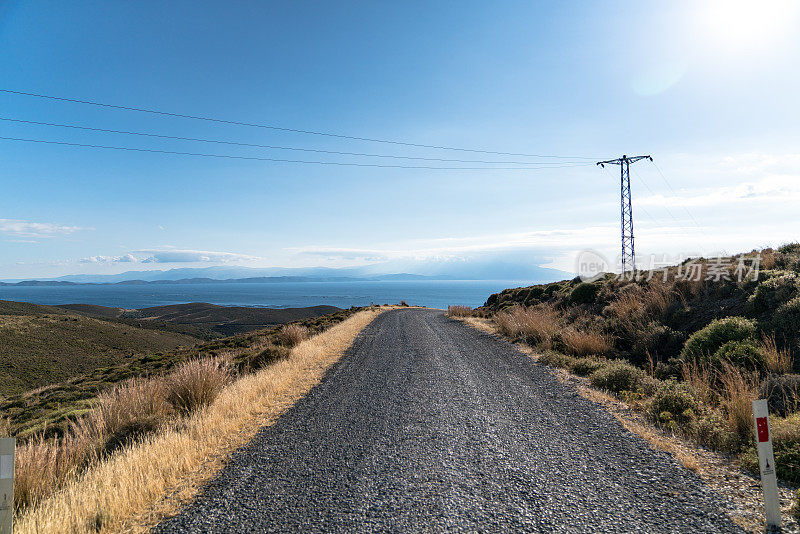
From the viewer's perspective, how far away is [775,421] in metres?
4.62

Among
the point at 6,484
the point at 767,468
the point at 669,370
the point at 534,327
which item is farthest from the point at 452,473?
the point at 534,327

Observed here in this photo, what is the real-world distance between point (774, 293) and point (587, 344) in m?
4.29

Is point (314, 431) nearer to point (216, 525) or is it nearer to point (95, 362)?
point (216, 525)

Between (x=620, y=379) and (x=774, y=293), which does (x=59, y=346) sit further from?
(x=774, y=293)

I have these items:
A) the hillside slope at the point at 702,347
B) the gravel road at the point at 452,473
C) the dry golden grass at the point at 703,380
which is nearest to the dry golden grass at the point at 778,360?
the hillside slope at the point at 702,347

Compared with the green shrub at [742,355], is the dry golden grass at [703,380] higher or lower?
lower

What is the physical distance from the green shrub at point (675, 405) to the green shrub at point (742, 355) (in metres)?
1.37

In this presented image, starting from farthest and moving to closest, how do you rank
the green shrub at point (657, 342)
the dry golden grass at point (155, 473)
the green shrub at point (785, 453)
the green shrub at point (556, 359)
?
the green shrub at point (556, 359) → the green shrub at point (657, 342) → the green shrub at point (785, 453) → the dry golden grass at point (155, 473)

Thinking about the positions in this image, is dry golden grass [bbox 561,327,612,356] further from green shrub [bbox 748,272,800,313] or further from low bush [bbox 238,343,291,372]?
low bush [bbox 238,343,291,372]

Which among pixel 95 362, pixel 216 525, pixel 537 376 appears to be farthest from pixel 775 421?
pixel 95 362

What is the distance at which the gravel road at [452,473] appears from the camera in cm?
328

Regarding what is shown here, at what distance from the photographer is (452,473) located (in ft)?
13.6

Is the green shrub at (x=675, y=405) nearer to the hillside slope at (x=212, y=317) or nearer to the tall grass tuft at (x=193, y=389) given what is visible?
the tall grass tuft at (x=193, y=389)

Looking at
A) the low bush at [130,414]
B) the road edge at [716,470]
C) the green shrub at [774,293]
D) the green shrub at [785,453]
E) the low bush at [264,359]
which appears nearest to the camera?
the road edge at [716,470]
